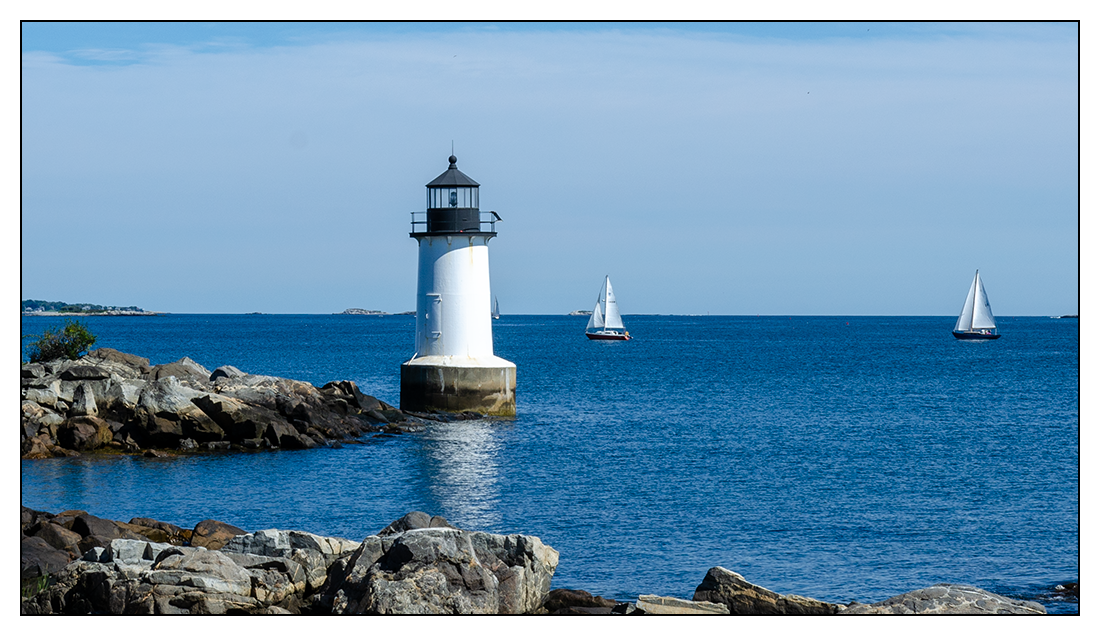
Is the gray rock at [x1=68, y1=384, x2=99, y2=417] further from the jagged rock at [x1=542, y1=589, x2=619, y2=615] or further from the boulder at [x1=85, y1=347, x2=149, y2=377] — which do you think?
the jagged rock at [x1=542, y1=589, x2=619, y2=615]

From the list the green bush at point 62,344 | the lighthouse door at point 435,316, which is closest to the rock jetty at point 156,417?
the lighthouse door at point 435,316

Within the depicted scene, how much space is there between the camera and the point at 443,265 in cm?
2708

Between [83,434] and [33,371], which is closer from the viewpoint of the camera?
[83,434]

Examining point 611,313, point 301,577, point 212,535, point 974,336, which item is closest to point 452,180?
point 212,535

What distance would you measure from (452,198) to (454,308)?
8.99ft

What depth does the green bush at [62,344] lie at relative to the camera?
101 ft

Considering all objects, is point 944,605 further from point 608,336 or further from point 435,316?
point 608,336

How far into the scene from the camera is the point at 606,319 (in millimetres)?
91062

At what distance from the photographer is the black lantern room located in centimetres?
2719

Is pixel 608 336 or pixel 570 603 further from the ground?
pixel 608 336
